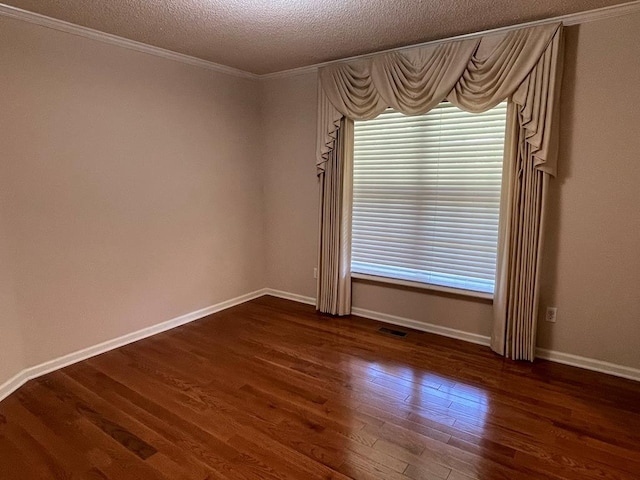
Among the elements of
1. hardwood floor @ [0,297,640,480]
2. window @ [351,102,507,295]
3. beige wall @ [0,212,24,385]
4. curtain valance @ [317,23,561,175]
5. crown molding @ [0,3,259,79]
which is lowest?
hardwood floor @ [0,297,640,480]

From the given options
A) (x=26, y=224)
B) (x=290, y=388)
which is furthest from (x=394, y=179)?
(x=26, y=224)

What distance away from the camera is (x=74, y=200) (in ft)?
9.46

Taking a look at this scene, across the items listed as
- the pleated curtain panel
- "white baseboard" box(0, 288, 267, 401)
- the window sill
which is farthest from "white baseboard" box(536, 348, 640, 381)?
"white baseboard" box(0, 288, 267, 401)

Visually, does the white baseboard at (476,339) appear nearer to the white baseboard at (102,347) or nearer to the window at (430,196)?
the window at (430,196)

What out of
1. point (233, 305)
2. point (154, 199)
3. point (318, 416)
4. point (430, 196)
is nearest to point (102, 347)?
point (154, 199)

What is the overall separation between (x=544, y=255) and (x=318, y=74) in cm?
262

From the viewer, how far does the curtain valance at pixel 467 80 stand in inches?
107

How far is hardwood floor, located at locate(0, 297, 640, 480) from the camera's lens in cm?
193

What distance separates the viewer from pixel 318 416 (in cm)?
232

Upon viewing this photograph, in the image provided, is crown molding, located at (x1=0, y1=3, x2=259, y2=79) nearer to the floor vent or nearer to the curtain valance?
the curtain valance

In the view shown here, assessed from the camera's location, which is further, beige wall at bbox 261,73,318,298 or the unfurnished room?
beige wall at bbox 261,73,318,298

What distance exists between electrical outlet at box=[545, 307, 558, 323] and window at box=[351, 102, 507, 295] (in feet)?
1.48

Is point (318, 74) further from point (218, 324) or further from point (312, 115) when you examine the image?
point (218, 324)

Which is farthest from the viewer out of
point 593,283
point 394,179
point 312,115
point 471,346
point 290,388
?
point 312,115
